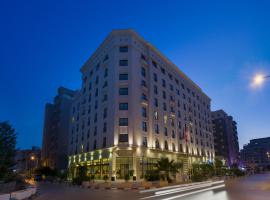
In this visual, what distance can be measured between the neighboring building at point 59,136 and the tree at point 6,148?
168 ft

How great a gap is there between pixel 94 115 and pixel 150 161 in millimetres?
14686

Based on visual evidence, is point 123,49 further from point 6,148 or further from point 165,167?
point 6,148

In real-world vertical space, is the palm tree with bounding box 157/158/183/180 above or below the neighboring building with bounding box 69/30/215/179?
below

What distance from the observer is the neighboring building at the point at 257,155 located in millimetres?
150750

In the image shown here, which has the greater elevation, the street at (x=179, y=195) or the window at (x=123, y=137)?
the window at (x=123, y=137)

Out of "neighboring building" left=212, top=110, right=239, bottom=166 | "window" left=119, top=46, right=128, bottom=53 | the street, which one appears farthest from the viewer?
"neighboring building" left=212, top=110, right=239, bottom=166

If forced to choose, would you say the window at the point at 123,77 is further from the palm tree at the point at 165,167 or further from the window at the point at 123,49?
the palm tree at the point at 165,167

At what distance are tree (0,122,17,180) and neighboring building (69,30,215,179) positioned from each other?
1602 centimetres

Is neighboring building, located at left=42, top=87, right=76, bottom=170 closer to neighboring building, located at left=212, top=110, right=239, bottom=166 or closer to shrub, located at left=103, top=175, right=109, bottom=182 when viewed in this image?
shrub, located at left=103, top=175, right=109, bottom=182

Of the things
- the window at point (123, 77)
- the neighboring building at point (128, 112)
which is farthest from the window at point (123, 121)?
the window at point (123, 77)

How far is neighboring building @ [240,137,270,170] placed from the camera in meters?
151

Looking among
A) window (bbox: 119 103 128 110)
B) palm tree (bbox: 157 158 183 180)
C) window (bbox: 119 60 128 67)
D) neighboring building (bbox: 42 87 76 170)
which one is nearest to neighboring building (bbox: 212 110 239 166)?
neighboring building (bbox: 42 87 76 170)

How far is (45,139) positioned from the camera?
95.1 meters

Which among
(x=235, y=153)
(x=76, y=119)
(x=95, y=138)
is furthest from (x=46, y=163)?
(x=235, y=153)
